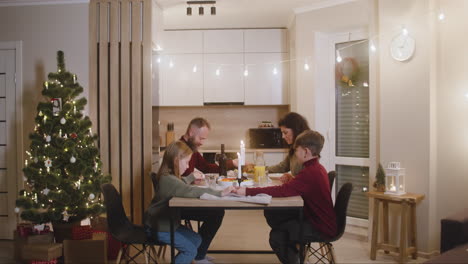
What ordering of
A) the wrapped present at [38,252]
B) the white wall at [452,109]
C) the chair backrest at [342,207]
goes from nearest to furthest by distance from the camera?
the chair backrest at [342,207], the wrapped present at [38,252], the white wall at [452,109]

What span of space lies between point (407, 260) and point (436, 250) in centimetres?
30

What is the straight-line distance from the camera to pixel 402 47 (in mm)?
3914

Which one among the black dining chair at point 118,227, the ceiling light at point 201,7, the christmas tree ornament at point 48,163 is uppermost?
the ceiling light at point 201,7

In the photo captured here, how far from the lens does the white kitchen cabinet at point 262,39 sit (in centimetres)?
615

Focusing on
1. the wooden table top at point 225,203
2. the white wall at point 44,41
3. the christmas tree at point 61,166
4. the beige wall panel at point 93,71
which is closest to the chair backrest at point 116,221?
the wooden table top at point 225,203

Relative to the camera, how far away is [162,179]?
111 inches

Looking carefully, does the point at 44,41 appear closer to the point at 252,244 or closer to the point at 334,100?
the point at 252,244

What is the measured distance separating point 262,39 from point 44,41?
2881 mm

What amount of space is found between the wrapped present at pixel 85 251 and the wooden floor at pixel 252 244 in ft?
1.22

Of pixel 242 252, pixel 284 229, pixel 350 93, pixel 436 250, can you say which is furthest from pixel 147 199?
pixel 436 250

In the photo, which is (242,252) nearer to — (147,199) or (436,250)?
(147,199)

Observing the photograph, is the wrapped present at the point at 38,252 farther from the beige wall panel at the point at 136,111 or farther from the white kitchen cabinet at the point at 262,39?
the white kitchen cabinet at the point at 262,39

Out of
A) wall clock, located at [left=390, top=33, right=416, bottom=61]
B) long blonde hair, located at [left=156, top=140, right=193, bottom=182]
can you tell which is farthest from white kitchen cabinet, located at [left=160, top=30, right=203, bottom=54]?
long blonde hair, located at [left=156, top=140, right=193, bottom=182]

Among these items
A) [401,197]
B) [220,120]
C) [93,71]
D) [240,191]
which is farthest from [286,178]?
[220,120]
